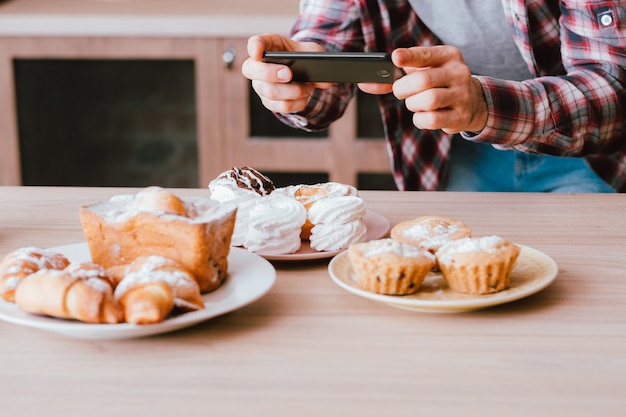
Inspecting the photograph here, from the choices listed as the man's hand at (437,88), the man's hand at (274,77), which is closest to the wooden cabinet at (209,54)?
the man's hand at (274,77)

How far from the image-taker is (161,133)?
111 inches

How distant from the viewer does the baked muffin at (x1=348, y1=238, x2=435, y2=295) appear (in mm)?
802

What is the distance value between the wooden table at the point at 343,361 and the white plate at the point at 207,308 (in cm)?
2

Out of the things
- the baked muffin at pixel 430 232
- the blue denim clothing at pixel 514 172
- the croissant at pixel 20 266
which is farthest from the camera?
the blue denim clothing at pixel 514 172

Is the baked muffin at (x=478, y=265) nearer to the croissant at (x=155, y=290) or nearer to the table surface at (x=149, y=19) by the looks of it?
the croissant at (x=155, y=290)

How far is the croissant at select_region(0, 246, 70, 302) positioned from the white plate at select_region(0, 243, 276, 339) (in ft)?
0.05

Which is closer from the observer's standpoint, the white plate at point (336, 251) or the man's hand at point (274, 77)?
the white plate at point (336, 251)

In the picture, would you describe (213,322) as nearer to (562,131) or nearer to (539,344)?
(539,344)

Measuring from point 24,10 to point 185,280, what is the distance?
2110 millimetres

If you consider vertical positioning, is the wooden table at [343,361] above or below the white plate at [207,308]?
below

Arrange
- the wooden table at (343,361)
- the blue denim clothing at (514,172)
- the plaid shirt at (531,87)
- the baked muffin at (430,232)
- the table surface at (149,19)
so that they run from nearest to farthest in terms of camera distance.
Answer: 1. the wooden table at (343,361)
2. the baked muffin at (430,232)
3. the plaid shirt at (531,87)
4. the blue denim clothing at (514,172)
5. the table surface at (149,19)

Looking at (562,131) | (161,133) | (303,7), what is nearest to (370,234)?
(562,131)

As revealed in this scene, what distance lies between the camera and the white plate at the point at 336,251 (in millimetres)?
948

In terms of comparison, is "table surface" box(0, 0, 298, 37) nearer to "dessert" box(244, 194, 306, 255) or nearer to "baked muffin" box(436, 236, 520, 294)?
"dessert" box(244, 194, 306, 255)
